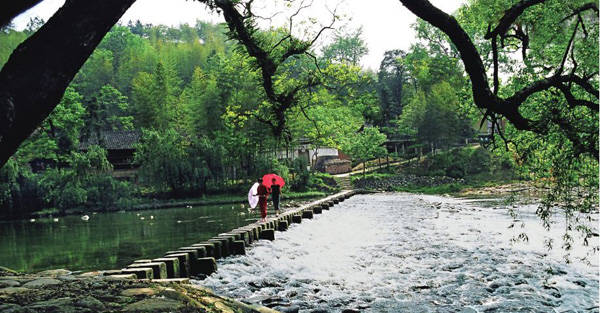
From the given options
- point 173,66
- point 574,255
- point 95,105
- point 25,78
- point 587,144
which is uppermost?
point 173,66

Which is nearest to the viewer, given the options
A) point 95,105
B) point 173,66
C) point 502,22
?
point 502,22

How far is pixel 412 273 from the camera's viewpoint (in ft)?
28.0

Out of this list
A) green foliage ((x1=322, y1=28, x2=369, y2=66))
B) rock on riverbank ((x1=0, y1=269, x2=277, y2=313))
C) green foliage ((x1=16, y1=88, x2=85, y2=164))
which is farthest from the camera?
green foliage ((x1=322, y1=28, x2=369, y2=66))

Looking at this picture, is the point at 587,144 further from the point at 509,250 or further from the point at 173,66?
the point at 173,66

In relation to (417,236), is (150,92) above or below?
above

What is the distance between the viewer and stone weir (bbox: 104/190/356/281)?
290 inches

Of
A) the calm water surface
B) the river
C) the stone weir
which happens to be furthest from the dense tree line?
the calm water surface

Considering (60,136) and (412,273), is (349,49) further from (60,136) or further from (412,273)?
(412,273)

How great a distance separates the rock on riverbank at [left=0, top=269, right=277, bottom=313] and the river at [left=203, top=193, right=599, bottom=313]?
2.05 meters

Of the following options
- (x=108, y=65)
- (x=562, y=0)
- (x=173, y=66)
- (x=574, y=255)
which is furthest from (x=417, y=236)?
(x=108, y=65)

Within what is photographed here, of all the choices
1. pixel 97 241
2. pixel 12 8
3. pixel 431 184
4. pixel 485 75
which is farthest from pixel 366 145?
pixel 12 8

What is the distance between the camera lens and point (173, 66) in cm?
6291

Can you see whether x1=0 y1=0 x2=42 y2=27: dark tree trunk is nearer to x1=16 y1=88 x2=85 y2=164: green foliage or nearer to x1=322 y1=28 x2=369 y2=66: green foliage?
x1=16 y1=88 x2=85 y2=164: green foliage

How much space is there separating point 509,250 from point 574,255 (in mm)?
1298
